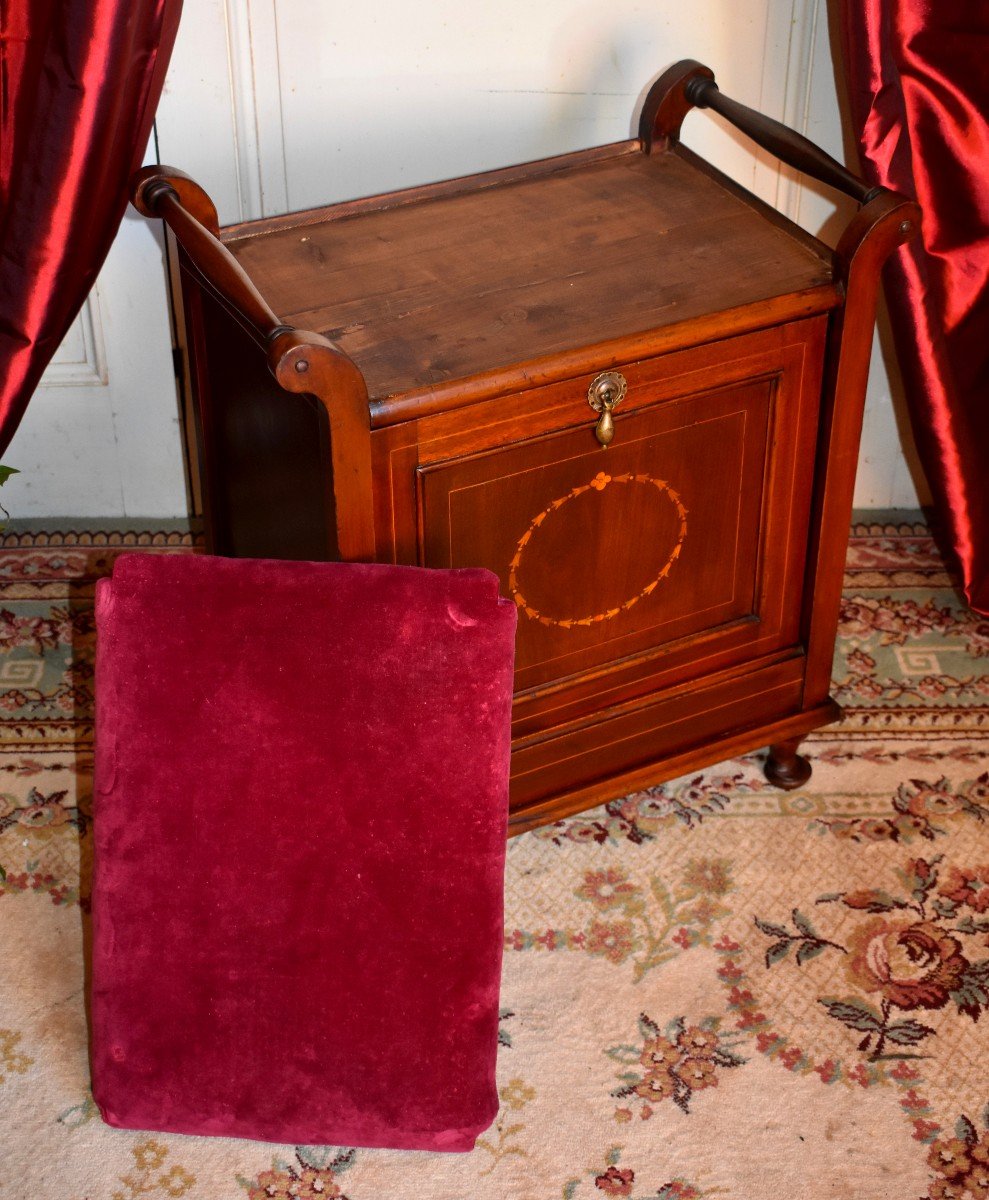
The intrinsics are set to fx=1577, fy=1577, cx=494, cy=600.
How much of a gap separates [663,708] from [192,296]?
0.77m

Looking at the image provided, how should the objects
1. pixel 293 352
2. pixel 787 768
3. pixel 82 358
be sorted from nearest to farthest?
pixel 293 352, pixel 787 768, pixel 82 358

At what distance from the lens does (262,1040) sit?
1.66 m

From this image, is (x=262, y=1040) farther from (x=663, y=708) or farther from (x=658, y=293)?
(x=658, y=293)

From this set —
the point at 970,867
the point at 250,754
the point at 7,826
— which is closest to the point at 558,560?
the point at 250,754

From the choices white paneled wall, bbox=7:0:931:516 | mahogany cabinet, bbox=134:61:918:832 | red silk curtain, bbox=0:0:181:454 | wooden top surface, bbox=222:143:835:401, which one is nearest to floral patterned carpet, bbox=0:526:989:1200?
mahogany cabinet, bbox=134:61:918:832

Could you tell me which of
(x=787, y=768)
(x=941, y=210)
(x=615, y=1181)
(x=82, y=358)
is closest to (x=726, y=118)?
(x=941, y=210)

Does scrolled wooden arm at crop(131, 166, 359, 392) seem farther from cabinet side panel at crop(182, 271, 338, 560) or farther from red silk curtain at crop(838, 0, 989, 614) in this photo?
red silk curtain at crop(838, 0, 989, 614)

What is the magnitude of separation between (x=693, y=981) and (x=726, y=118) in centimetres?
109

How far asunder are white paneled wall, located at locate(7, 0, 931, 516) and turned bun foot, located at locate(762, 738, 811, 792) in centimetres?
86

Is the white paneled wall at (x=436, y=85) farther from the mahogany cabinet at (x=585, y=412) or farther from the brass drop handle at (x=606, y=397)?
the brass drop handle at (x=606, y=397)

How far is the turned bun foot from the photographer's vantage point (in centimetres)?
216

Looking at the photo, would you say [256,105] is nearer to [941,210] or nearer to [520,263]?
[520,263]

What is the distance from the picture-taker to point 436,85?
2215 mm

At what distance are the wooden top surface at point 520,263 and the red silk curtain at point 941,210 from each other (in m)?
0.28
